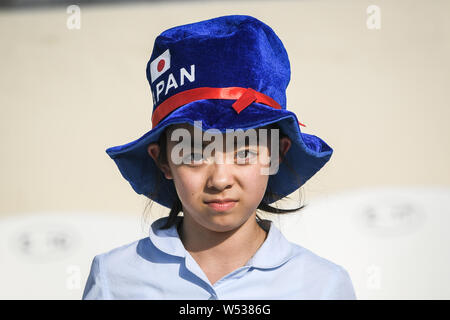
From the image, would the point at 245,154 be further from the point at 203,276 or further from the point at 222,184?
the point at 203,276

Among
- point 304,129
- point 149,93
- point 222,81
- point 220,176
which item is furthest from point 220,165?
point 149,93

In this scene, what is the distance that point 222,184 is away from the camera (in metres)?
0.87

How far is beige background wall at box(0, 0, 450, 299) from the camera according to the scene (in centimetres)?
211

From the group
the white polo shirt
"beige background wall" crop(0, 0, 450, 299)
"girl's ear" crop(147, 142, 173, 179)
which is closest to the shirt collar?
the white polo shirt

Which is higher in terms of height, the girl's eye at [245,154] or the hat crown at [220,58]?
the hat crown at [220,58]

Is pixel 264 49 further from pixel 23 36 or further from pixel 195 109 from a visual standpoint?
pixel 23 36

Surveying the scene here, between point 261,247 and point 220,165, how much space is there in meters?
0.18

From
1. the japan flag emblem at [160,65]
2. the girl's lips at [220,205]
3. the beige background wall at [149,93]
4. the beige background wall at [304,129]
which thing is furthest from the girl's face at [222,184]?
the beige background wall at [149,93]

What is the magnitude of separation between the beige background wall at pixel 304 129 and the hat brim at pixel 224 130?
1000 mm

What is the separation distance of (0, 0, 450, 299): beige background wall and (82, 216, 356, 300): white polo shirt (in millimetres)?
1023

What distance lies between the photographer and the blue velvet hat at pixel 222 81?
88 cm

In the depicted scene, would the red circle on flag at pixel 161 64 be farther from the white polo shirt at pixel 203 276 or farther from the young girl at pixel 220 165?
the white polo shirt at pixel 203 276

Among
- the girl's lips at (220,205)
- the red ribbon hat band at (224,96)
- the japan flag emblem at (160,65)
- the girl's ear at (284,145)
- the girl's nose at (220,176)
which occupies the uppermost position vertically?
the japan flag emblem at (160,65)
